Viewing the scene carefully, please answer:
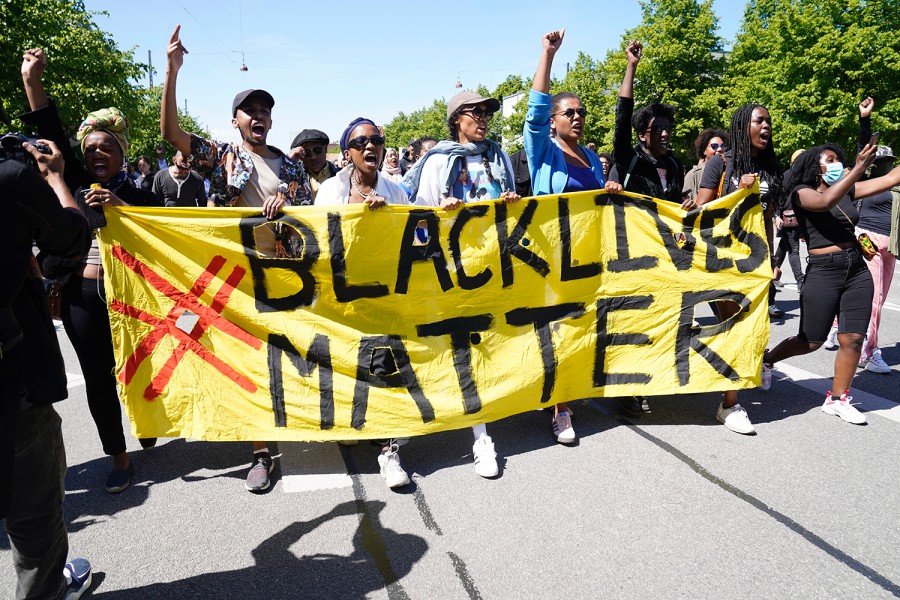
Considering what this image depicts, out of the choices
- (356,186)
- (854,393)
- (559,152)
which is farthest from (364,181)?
(854,393)

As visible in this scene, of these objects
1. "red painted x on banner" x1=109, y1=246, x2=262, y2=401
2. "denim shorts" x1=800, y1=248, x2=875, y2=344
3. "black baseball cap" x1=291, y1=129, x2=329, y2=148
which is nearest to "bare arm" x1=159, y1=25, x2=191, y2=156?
"red painted x on banner" x1=109, y1=246, x2=262, y2=401

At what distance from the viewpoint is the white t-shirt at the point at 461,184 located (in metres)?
3.68

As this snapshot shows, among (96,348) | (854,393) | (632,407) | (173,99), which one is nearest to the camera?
(173,99)

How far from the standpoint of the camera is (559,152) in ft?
13.0

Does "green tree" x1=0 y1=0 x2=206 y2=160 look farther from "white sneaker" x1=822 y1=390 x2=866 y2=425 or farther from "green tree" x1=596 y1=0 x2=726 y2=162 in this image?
"green tree" x1=596 y1=0 x2=726 y2=162

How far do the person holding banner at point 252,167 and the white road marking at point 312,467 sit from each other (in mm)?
122

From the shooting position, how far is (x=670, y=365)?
393cm

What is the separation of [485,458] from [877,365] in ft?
12.7

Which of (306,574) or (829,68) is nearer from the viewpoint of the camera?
(306,574)

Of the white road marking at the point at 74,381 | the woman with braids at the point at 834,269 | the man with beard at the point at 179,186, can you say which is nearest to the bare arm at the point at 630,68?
the woman with braids at the point at 834,269

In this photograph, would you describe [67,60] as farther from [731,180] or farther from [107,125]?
[731,180]

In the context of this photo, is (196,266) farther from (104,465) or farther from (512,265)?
(512,265)

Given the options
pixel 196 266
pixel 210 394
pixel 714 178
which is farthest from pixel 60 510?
pixel 714 178

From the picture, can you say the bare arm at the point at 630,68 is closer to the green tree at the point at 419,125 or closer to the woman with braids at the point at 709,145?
the woman with braids at the point at 709,145
